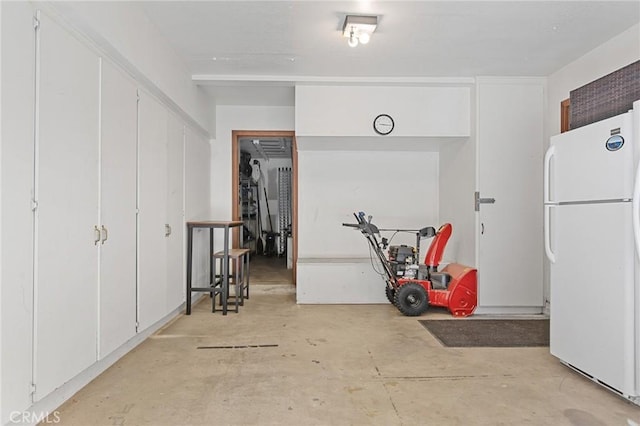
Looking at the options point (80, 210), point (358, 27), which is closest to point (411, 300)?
point (358, 27)

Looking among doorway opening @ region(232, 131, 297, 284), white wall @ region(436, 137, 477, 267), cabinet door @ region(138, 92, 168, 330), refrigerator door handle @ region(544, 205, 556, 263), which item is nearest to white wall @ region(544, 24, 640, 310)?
white wall @ region(436, 137, 477, 267)

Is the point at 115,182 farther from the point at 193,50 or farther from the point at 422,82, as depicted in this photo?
the point at 422,82

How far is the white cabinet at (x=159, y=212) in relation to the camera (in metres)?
3.21

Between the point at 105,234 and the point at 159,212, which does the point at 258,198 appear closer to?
the point at 159,212

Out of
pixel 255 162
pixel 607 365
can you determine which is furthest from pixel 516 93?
pixel 255 162

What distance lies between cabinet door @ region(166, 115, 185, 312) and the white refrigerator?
3.37 m

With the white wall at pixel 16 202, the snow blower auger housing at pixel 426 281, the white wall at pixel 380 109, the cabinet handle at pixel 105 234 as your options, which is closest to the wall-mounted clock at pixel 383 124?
the white wall at pixel 380 109

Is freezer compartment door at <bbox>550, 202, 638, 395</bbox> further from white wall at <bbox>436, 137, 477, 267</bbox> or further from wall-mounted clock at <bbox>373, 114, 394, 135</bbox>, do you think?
wall-mounted clock at <bbox>373, 114, 394, 135</bbox>

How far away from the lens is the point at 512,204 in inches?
170

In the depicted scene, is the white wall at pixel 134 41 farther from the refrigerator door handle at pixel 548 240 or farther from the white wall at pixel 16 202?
the refrigerator door handle at pixel 548 240

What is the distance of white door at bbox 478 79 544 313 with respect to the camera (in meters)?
4.30

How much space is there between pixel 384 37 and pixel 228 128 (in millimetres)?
3036

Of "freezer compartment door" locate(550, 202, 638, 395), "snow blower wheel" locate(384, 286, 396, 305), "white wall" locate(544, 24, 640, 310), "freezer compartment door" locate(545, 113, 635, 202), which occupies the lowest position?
"snow blower wheel" locate(384, 286, 396, 305)

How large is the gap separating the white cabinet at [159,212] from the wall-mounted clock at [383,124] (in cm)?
225
